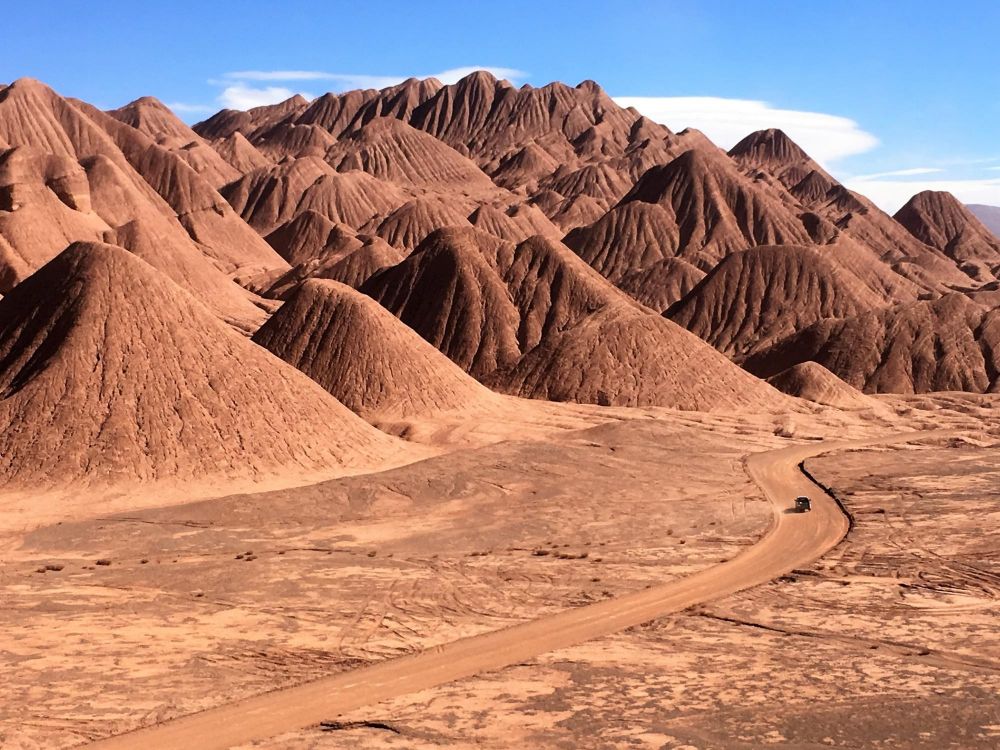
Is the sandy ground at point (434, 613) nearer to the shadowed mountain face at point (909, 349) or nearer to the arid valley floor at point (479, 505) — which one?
the arid valley floor at point (479, 505)

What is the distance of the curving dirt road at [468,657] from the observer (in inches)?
621

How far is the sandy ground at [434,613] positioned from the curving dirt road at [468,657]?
44cm

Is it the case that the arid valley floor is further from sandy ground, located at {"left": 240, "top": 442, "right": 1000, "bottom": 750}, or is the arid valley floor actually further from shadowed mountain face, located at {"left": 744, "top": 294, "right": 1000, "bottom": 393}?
shadowed mountain face, located at {"left": 744, "top": 294, "right": 1000, "bottom": 393}

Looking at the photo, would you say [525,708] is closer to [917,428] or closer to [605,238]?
[917,428]

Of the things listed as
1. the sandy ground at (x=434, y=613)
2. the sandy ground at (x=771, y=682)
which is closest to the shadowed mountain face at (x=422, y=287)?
the sandy ground at (x=434, y=613)

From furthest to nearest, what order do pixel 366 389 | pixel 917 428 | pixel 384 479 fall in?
pixel 917 428 → pixel 366 389 → pixel 384 479

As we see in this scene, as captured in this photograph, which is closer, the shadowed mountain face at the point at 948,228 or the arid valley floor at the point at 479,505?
the arid valley floor at the point at 479,505

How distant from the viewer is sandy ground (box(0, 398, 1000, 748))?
16.2 m

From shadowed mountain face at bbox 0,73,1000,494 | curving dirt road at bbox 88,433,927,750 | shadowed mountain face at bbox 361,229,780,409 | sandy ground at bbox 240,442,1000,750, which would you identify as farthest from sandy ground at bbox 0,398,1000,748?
shadowed mountain face at bbox 361,229,780,409

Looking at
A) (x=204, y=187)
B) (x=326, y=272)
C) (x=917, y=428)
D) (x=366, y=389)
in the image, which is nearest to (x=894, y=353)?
(x=917, y=428)

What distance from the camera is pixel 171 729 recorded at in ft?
52.0

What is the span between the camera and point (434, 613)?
Result: 72.3ft

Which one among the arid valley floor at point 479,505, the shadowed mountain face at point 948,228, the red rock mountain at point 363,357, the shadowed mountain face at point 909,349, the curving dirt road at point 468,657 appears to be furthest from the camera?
the shadowed mountain face at point 948,228

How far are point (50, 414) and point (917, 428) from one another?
48178mm
